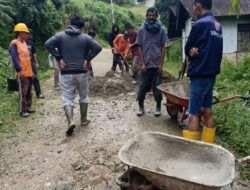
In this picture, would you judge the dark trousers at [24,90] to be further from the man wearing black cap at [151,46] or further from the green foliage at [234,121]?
the green foliage at [234,121]

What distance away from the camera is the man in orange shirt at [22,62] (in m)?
7.87

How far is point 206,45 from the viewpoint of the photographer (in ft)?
15.9

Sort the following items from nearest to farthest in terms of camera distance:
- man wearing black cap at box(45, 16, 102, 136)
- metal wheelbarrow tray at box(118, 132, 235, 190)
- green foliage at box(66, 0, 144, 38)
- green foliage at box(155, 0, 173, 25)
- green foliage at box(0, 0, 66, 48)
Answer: metal wheelbarrow tray at box(118, 132, 235, 190)
man wearing black cap at box(45, 16, 102, 136)
green foliage at box(0, 0, 66, 48)
green foliage at box(155, 0, 173, 25)
green foliage at box(66, 0, 144, 38)

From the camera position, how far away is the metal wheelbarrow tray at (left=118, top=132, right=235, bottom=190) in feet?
12.1

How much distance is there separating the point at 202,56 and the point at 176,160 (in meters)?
1.43

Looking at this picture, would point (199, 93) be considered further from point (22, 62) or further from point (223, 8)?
point (223, 8)

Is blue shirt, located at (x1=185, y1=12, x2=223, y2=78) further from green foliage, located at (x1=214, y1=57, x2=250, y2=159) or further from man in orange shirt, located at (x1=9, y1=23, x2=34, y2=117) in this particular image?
man in orange shirt, located at (x1=9, y1=23, x2=34, y2=117)

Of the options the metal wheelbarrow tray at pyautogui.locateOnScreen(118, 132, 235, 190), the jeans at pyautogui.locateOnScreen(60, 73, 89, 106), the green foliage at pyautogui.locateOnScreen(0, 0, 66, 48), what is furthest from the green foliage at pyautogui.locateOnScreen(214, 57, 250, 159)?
the green foliage at pyautogui.locateOnScreen(0, 0, 66, 48)

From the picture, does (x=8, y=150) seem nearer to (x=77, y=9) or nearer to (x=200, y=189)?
(x=200, y=189)

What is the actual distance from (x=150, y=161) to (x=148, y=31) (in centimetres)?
357

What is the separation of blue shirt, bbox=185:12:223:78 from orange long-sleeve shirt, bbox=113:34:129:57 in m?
7.71

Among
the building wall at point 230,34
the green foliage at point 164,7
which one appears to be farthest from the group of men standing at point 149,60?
the green foliage at point 164,7

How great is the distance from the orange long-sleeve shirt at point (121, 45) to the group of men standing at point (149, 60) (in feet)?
15.9

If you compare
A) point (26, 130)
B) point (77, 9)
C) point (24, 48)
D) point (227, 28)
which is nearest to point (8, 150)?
point (26, 130)
